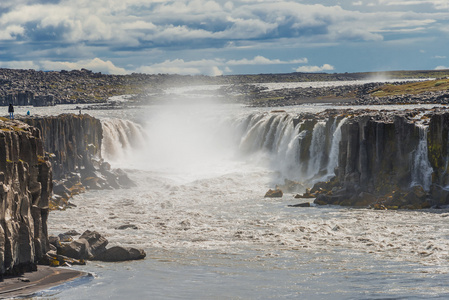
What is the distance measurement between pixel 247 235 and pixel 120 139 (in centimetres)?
6510

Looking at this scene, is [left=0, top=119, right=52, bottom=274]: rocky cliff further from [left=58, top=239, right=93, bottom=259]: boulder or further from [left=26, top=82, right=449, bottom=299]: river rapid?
[left=26, top=82, right=449, bottom=299]: river rapid

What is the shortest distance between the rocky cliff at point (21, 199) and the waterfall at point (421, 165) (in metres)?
45.9

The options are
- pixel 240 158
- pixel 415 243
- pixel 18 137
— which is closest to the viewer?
pixel 18 137

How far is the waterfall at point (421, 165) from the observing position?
81938 millimetres

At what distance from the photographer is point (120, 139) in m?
127

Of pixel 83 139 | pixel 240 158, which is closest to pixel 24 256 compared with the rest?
pixel 83 139

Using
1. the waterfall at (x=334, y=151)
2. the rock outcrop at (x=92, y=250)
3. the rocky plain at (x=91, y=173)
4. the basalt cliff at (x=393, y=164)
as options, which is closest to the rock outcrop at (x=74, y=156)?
the rocky plain at (x=91, y=173)

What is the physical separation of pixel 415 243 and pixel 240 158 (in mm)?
A: 64004

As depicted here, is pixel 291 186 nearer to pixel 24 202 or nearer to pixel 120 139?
pixel 120 139

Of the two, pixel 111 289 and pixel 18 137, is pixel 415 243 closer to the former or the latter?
pixel 111 289

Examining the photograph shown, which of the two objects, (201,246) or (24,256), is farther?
(201,246)

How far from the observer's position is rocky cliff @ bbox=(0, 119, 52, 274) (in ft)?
147

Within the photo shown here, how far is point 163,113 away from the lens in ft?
529

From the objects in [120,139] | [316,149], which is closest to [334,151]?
[316,149]
